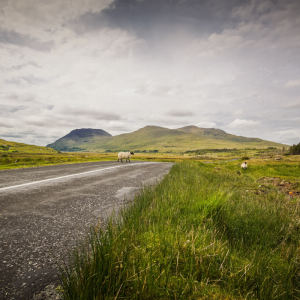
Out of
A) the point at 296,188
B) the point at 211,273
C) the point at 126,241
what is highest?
the point at 126,241

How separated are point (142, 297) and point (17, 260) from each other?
1974 millimetres

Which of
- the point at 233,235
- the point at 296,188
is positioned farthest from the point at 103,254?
the point at 296,188

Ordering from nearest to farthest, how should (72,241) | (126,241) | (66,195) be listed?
(126,241) < (72,241) < (66,195)

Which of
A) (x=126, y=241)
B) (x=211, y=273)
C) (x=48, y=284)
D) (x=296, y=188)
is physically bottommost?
(x=296, y=188)

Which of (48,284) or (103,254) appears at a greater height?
(103,254)

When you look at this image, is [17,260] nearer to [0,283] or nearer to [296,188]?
[0,283]

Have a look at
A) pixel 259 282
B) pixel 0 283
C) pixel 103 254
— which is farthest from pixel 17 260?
pixel 259 282

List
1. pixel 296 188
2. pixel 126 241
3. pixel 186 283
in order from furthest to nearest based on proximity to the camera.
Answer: pixel 296 188, pixel 126 241, pixel 186 283

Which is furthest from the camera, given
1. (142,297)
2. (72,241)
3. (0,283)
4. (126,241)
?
(72,241)

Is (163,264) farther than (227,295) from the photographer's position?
Yes

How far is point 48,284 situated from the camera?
2.00m

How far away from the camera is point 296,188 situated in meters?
10.1

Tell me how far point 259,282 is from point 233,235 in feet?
5.16

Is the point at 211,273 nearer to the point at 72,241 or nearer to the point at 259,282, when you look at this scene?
the point at 259,282
